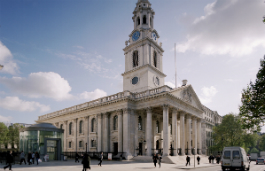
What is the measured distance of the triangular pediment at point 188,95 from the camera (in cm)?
4041

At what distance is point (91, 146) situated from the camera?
46.0m

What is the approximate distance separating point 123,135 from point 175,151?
9.34 m

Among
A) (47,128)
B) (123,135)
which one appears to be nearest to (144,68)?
(123,135)

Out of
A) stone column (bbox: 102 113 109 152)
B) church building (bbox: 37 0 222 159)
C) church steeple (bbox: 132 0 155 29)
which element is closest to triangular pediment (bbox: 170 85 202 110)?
church building (bbox: 37 0 222 159)

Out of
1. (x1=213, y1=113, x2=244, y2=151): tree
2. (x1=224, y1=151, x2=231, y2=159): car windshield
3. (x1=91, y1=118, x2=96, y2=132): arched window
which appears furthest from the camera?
(x1=213, y1=113, x2=244, y2=151): tree

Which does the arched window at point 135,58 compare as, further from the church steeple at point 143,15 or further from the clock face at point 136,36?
the church steeple at point 143,15

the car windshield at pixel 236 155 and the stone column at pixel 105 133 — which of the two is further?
the stone column at pixel 105 133

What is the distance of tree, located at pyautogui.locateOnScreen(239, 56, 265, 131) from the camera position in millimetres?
21094

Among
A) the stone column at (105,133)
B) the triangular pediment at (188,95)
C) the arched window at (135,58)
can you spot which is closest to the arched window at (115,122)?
the stone column at (105,133)

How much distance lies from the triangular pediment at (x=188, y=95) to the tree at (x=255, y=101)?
15814 mm

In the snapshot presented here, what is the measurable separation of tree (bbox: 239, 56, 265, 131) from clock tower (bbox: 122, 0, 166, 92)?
935 inches

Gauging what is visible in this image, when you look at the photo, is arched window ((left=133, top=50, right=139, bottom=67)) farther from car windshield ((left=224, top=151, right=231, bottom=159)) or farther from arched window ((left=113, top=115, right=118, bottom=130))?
car windshield ((left=224, top=151, right=231, bottom=159))

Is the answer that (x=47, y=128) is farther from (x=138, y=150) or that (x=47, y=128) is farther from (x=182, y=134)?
(x=182, y=134)

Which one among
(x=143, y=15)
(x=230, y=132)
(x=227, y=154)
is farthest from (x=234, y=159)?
(x=143, y=15)
